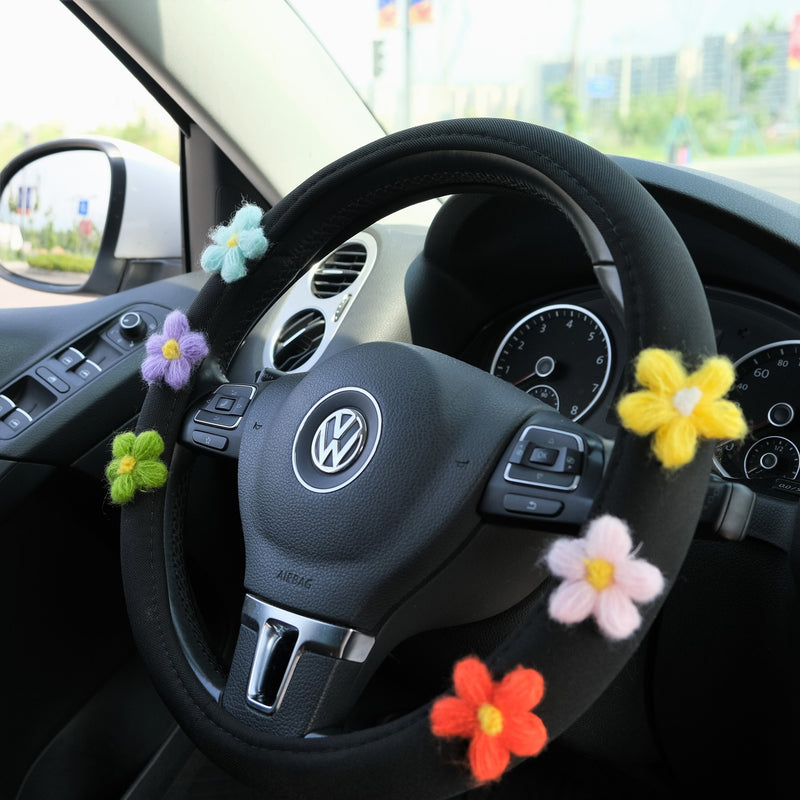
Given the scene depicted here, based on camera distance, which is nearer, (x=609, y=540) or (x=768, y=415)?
(x=609, y=540)

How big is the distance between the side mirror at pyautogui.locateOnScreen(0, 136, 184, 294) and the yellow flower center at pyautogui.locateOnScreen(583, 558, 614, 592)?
1653 mm

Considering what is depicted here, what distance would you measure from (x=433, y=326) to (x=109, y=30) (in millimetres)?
802

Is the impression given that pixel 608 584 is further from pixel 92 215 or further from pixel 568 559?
pixel 92 215

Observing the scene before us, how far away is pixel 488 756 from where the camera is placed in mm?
693

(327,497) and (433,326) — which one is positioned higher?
(327,497)

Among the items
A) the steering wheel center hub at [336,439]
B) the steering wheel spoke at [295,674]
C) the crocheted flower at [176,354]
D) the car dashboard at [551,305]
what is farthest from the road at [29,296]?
the steering wheel spoke at [295,674]

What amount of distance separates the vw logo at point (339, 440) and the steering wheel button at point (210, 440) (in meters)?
0.16

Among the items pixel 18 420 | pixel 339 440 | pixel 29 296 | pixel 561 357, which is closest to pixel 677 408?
pixel 339 440

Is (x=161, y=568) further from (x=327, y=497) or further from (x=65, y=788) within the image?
(x=65, y=788)

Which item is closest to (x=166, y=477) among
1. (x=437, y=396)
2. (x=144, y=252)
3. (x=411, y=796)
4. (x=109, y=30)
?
(x=437, y=396)

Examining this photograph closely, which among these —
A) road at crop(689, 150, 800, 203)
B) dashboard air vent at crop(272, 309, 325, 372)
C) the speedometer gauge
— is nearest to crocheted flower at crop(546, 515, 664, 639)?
the speedometer gauge

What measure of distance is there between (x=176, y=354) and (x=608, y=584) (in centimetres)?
62

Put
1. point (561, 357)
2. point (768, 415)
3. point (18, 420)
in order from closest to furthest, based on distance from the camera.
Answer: point (768, 415) → point (561, 357) → point (18, 420)

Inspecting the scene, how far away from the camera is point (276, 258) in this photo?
1143mm
